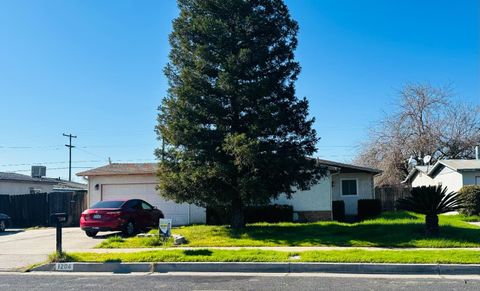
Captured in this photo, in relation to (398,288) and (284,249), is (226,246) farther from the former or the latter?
(398,288)

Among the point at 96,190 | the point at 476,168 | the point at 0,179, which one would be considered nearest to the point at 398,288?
the point at 96,190

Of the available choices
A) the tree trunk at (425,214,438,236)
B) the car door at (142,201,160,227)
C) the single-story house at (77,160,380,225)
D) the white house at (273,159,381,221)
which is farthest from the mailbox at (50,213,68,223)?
the white house at (273,159,381,221)

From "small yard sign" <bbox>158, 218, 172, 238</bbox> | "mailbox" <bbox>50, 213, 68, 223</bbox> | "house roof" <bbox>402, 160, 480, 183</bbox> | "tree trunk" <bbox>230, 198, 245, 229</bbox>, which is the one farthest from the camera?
"house roof" <bbox>402, 160, 480, 183</bbox>

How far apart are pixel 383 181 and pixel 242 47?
27023mm

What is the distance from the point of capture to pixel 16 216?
85.8ft

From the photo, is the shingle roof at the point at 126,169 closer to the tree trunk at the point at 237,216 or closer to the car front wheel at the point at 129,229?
the car front wheel at the point at 129,229

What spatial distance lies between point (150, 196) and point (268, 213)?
5.94m

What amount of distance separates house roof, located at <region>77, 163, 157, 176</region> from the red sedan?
4.76m

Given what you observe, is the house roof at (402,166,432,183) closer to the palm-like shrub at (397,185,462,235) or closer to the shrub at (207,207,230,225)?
the shrub at (207,207,230,225)

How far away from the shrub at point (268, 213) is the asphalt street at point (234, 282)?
11442 mm

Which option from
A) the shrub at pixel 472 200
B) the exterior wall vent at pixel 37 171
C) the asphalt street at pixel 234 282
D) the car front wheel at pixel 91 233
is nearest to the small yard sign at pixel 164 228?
the asphalt street at pixel 234 282

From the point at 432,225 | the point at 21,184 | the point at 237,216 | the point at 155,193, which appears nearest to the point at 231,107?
the point at 237,216

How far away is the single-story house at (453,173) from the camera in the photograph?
87.4 feet

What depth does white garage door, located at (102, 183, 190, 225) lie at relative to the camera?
22922mm
